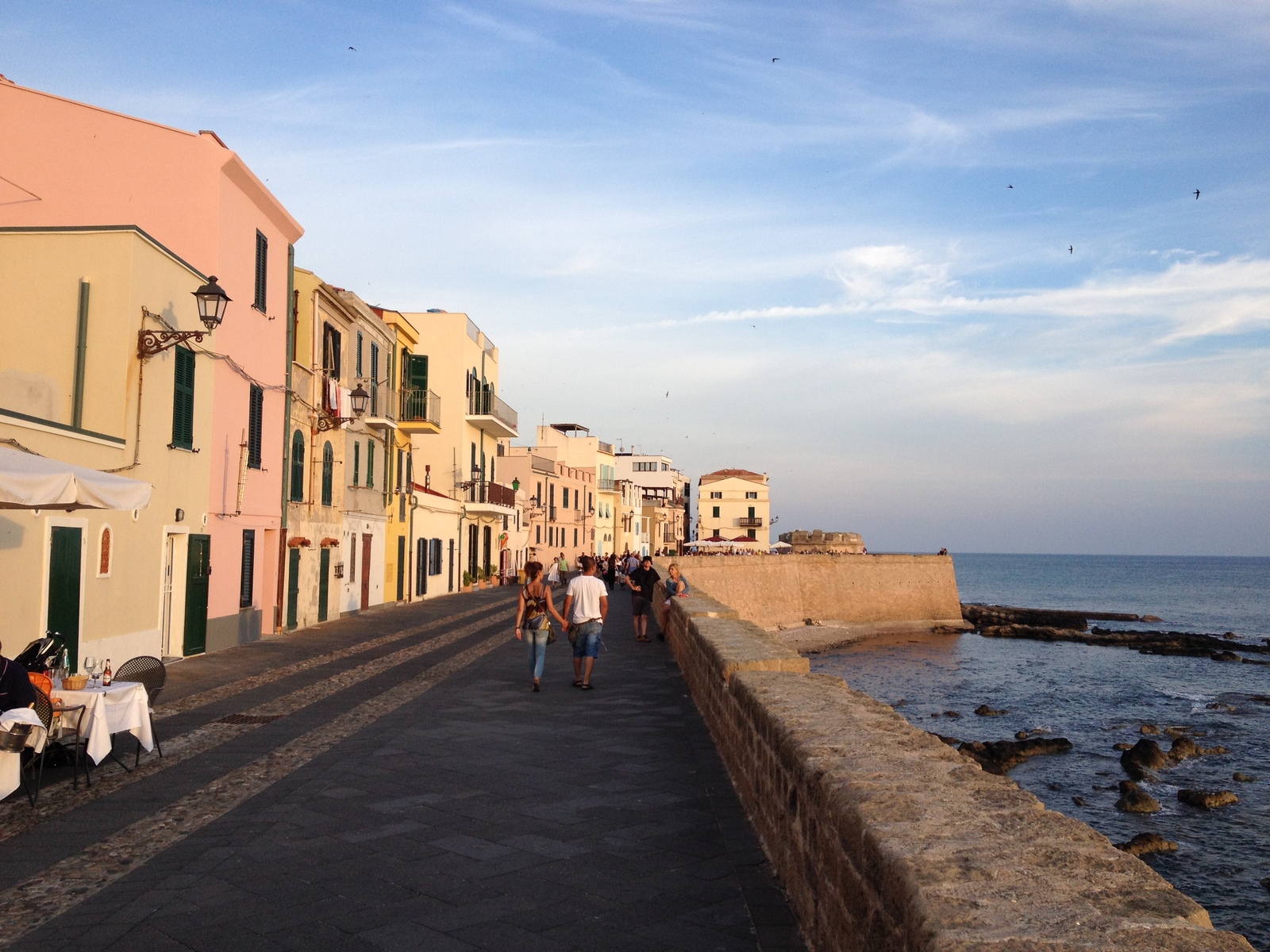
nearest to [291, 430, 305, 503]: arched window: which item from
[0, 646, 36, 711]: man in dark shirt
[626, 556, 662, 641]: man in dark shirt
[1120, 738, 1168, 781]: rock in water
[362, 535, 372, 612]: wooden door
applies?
[362, 535, 372, 612]: wooden door

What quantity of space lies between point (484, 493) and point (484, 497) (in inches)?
8.9

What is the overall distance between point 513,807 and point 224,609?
12768mm

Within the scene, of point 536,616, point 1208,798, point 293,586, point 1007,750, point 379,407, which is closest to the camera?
point 536,616

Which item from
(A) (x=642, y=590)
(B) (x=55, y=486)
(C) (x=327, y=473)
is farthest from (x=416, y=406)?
(B) (x=55, y=486)

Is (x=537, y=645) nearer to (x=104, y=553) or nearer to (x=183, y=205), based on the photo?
(x=104, y=553)

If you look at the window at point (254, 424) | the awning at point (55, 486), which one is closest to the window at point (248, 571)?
the window at point (254, 424)

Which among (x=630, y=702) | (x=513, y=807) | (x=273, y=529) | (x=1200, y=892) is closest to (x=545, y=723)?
(x=630, y=702)

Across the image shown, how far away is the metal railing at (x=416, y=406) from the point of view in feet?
100

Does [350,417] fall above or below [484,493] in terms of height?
above

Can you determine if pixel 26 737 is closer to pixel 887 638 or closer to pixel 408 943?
pixel 408 943

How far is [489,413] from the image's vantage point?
4062 cm

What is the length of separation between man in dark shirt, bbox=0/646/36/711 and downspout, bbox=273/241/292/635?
14204mm

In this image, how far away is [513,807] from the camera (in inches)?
260

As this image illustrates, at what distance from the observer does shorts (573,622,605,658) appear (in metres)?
12.7
